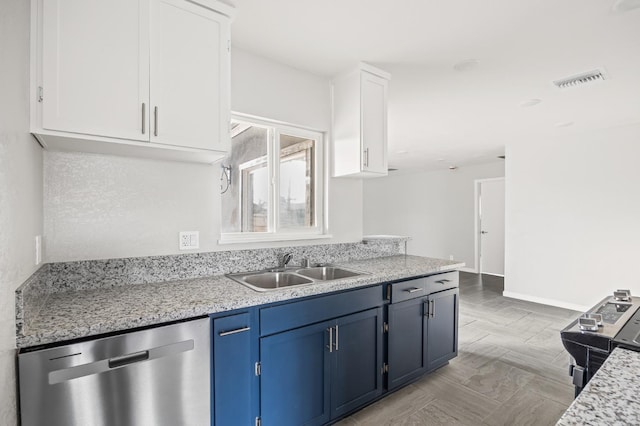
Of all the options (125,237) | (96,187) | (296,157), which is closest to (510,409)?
(296,157)

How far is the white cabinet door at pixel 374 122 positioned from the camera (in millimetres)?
2504

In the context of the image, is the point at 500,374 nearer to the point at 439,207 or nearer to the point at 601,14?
the point at 601,14

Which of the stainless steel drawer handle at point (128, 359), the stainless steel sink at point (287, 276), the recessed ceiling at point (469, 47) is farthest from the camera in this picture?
the stainless steel sink at point (287, 276)

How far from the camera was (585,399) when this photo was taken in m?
0.65

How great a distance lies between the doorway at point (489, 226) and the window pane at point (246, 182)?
5709 millimetres

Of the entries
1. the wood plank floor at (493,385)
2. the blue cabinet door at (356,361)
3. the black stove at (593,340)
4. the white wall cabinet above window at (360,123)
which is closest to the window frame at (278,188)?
the white wall cabinet above window at (360,123)

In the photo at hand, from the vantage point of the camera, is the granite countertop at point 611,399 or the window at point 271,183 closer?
the granite countertop at point 611,399

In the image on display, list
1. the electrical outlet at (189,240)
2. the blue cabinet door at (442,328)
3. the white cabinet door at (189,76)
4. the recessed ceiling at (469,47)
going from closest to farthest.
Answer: the white cabinet door at (189,76)
the recessed ceiling at (469,47)
the electrical outlet at (189,240)
the blue cabinet door at (442,328)

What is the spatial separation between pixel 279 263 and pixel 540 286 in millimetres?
4262

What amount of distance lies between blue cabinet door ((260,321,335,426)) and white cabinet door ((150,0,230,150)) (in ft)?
3.74

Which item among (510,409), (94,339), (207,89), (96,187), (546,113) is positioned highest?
(546,113)

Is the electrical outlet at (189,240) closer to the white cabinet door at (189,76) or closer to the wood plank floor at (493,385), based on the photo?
the white cabinet door at (189,76)

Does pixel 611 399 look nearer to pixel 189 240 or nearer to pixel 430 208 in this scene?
pixel 189 240

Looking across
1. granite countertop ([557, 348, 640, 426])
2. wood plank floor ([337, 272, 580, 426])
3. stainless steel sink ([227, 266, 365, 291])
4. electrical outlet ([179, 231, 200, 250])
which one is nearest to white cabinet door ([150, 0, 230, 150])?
electrical outlet ([179, 231, 200, 250])
